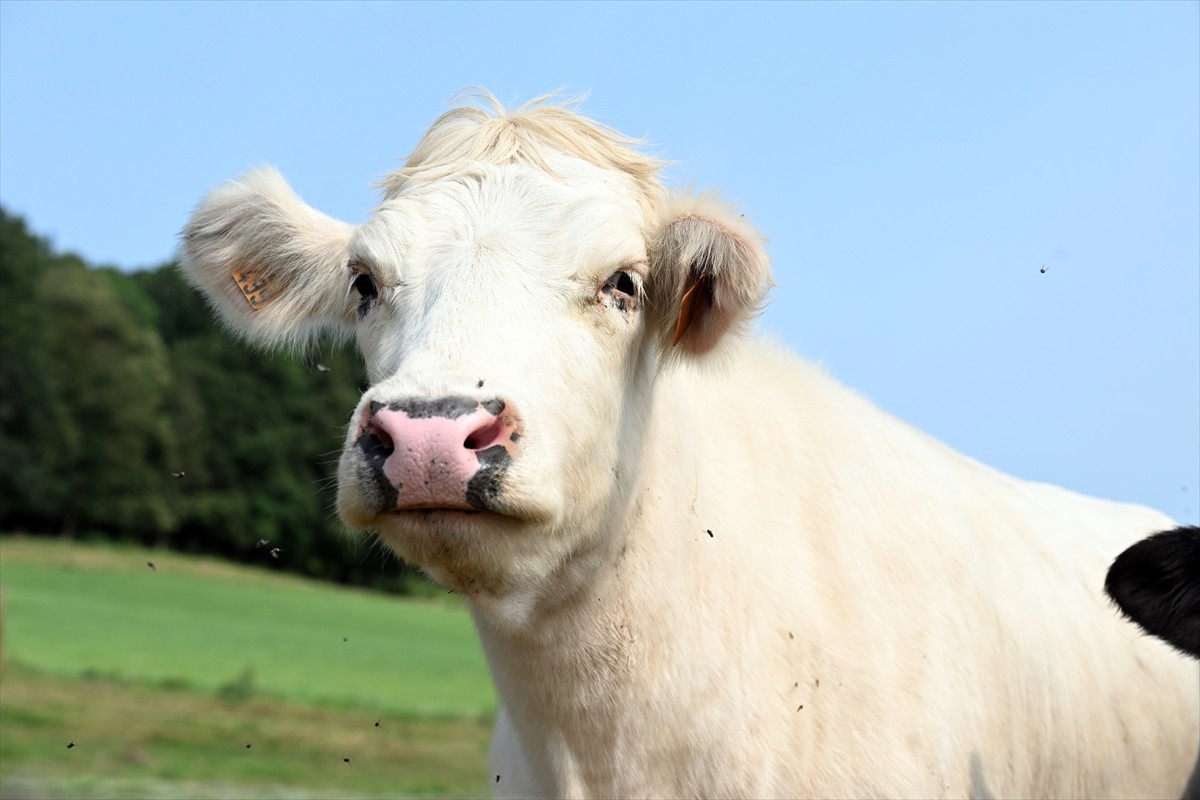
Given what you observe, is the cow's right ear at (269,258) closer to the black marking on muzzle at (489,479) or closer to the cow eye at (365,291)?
the cow eye at (365,291)

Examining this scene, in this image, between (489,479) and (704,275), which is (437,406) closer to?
(489,479)

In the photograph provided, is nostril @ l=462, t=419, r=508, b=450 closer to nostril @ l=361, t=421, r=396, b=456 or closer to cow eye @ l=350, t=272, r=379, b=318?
nostril @ l=361, t=421, r=396, b=456

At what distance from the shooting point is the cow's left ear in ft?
14.6

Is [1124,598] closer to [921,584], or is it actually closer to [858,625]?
[921,584]

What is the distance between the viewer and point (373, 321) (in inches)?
176

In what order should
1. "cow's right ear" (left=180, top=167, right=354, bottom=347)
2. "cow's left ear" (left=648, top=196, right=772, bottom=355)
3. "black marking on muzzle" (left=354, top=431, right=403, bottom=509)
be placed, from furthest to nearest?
"cow's right ear" (left=180, top=167, right=354, bottom=347)
"cow's left ear" (left=648, top=196, right=772, bottom=355)
"black marking on muzzle" (left=354, top=431, right=403, bottom=509)

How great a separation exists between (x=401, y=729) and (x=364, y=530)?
711 inches

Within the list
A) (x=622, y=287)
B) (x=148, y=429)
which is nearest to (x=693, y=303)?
(x=622, y=287)

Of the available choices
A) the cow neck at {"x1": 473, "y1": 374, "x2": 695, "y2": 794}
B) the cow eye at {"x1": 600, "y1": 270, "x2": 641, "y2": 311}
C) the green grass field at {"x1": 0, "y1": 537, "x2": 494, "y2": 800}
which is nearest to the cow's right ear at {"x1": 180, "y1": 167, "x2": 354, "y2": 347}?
the cow eye at {"x1": 600, "y1": 270, "x2": 641, "y2": 311}

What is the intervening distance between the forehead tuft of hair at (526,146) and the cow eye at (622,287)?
15.9 inches

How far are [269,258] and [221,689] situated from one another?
722 inches

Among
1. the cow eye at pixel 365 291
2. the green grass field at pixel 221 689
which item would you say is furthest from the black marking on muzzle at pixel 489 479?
the green grass field at pixel 221 689

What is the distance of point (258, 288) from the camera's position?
17.3 ft

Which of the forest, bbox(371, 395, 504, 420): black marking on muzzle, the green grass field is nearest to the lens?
bbox(371, 395, 504, 420): black marking on muzzle
